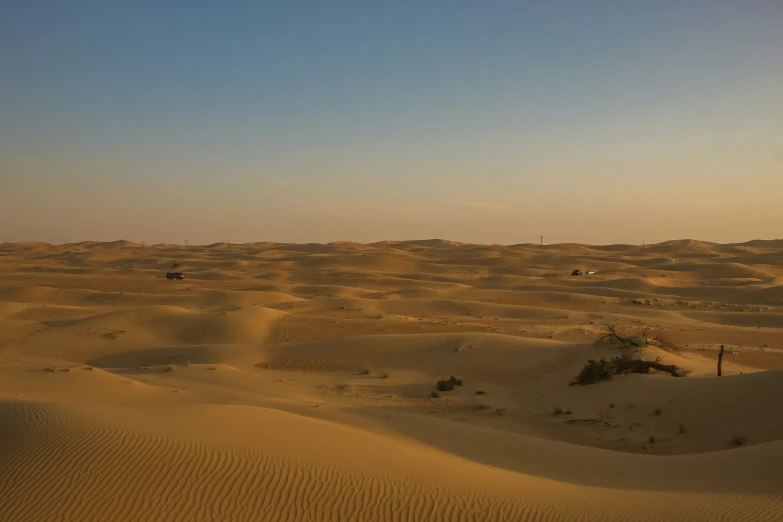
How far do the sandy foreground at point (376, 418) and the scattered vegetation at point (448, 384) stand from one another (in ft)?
1.34

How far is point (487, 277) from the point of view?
64812mm

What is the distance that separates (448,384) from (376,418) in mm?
5689

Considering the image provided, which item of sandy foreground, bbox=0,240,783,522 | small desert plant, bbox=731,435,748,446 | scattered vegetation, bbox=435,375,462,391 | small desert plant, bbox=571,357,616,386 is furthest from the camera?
scattered vegetation, bbox=435,375,462,391

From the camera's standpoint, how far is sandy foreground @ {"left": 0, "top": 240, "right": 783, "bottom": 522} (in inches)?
277

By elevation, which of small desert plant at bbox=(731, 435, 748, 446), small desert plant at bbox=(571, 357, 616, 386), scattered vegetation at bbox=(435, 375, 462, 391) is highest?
small desert plant at bbox=(571, 357, 616, 386)

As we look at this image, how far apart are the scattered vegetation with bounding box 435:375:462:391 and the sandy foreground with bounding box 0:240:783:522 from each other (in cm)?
41

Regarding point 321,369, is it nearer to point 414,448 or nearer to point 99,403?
point 99,403

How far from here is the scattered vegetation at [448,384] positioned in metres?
17.8

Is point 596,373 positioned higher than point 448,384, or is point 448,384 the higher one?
point 596,373

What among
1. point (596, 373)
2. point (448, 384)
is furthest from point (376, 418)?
point (596, 373)

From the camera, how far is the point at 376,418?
41.6 ft

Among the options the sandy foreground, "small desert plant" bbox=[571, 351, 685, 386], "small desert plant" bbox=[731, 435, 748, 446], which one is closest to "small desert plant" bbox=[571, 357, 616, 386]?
"small desert plant" bbox=[571, 351, 685, 386]

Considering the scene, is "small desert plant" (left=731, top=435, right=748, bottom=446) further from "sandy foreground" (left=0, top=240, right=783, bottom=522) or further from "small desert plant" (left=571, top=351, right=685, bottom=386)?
"small desert plant" (left=571, top=351, right=685, bottom=386)

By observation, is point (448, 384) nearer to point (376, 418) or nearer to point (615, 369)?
point (615, 369)
